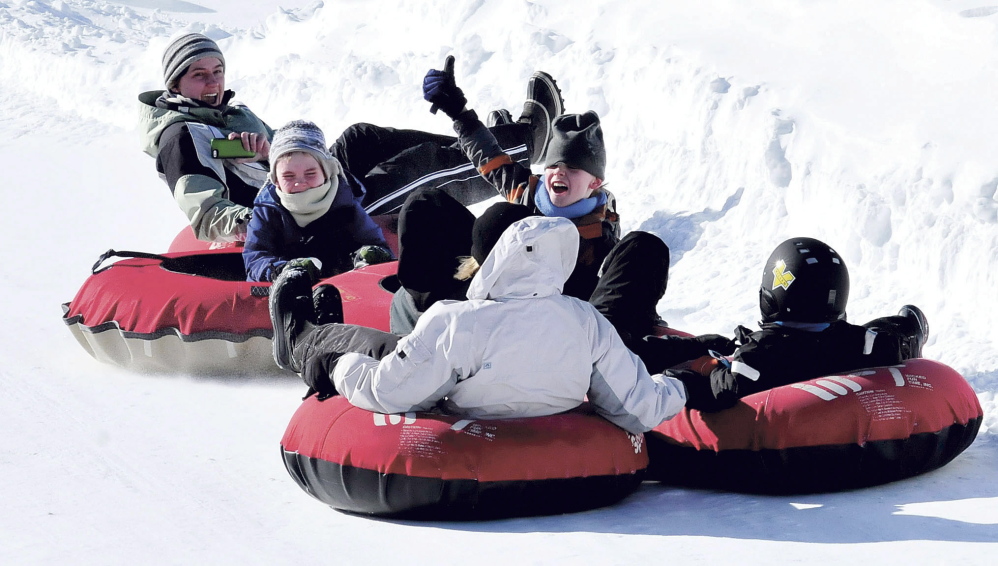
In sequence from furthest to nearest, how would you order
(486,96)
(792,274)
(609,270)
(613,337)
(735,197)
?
(486,96), (735,197), (609,270), (792,274), (613,337)

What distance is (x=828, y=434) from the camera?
12.8 ft

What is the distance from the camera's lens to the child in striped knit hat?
5914mm

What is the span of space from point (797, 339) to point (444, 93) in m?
2.59

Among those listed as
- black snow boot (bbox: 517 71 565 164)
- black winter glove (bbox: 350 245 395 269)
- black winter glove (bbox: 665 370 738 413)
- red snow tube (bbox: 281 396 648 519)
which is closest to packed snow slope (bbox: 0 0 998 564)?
red snow tube (bbox: 281 396 648 519)

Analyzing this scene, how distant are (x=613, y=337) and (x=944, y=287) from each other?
3.13 m

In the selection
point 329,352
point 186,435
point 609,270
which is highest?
point 609,270

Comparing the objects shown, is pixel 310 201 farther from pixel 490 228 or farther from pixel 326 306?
pixel 490 228

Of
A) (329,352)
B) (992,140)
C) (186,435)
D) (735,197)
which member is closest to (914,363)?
(329,352)

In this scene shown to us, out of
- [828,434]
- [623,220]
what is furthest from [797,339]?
[623,220]

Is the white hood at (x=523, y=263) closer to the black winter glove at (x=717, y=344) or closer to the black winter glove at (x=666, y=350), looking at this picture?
the black winter glove at (x=666, y=350)

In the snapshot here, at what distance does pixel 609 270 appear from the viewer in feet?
14.7

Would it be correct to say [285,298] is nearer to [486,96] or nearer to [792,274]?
[792,274]

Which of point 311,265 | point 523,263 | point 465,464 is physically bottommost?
point 465,464

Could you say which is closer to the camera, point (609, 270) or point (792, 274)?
point (792, 274)
